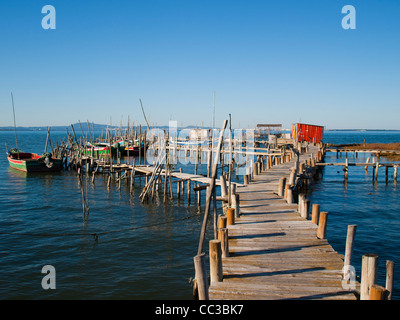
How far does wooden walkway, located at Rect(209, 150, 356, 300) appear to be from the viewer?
702cm

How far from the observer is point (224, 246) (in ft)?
28.5

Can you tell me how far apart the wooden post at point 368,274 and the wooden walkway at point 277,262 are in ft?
1.25

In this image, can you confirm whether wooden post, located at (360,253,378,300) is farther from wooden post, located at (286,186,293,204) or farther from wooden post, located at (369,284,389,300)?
wooden post, located at (286,186,293,204)

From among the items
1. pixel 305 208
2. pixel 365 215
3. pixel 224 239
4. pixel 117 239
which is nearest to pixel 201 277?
pixel 224 239

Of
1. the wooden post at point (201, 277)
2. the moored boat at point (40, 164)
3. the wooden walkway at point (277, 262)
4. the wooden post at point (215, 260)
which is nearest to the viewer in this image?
the wooden post at point (201, 277)

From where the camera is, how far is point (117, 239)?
16.0 metres

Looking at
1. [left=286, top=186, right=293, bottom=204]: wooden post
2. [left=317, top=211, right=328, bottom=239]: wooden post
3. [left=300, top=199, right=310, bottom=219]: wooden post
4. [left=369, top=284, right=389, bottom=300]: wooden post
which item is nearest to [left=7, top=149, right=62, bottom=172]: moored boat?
[left=286, top=186, right=293, bottom=204]: wooden post

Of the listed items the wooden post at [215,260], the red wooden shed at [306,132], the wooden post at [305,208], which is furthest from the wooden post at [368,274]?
the red wooden shed at [306,132]

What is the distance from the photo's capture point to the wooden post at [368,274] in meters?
6.34

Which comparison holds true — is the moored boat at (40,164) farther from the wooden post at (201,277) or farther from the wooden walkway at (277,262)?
the wooden post at (201,277)

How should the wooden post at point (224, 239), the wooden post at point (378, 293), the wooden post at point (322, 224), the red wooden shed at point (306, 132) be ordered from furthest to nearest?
the red wooden shed at point (306, 132) → the wooden post at point (322, 224) → the wooden post at point (224, 239) → the wooden post at point (378, 293)

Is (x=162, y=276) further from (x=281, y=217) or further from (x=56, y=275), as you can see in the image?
(x=281, y=217)
